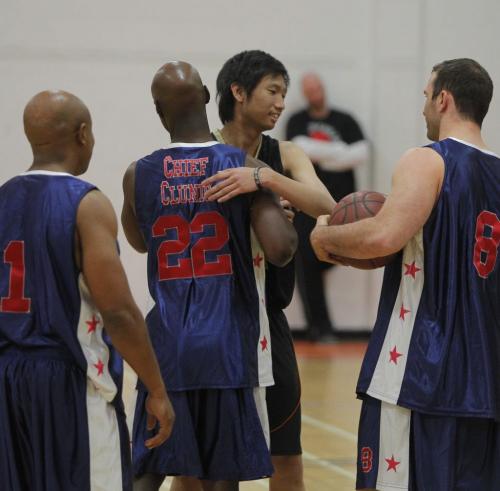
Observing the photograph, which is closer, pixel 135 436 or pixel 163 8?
pixel 135 436

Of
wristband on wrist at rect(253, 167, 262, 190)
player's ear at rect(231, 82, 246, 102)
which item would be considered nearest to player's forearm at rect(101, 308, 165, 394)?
wristband on wrist at rect(253, 167, 262, 190)

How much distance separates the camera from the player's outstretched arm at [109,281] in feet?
9.34

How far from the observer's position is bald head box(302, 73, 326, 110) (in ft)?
35.1

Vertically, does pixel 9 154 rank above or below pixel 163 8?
below

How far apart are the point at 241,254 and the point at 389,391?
27.7 inches

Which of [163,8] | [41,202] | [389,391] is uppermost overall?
[163,8]

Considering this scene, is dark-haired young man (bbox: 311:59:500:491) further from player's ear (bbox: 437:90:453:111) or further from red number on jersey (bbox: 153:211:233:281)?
red number on jersey (bbox: 153:211:233:281)

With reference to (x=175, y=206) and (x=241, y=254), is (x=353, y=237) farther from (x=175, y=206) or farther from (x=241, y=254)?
(x=175, y=206)

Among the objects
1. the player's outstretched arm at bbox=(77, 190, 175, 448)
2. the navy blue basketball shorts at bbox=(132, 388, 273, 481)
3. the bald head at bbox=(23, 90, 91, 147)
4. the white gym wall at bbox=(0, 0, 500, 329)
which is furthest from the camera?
the white gym wall at bbox=(0, 0, 500, 329)

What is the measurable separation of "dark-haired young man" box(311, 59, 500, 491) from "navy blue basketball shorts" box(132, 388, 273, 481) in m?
0.39

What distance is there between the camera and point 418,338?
333 centimetres

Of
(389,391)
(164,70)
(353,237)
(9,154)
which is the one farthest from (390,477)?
(9,154)

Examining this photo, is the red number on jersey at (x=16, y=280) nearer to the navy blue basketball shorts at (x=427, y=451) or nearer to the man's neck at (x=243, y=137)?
the navy blue basketball shorts at (x=427, y=451)

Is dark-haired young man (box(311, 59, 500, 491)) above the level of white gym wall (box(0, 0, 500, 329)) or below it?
below
